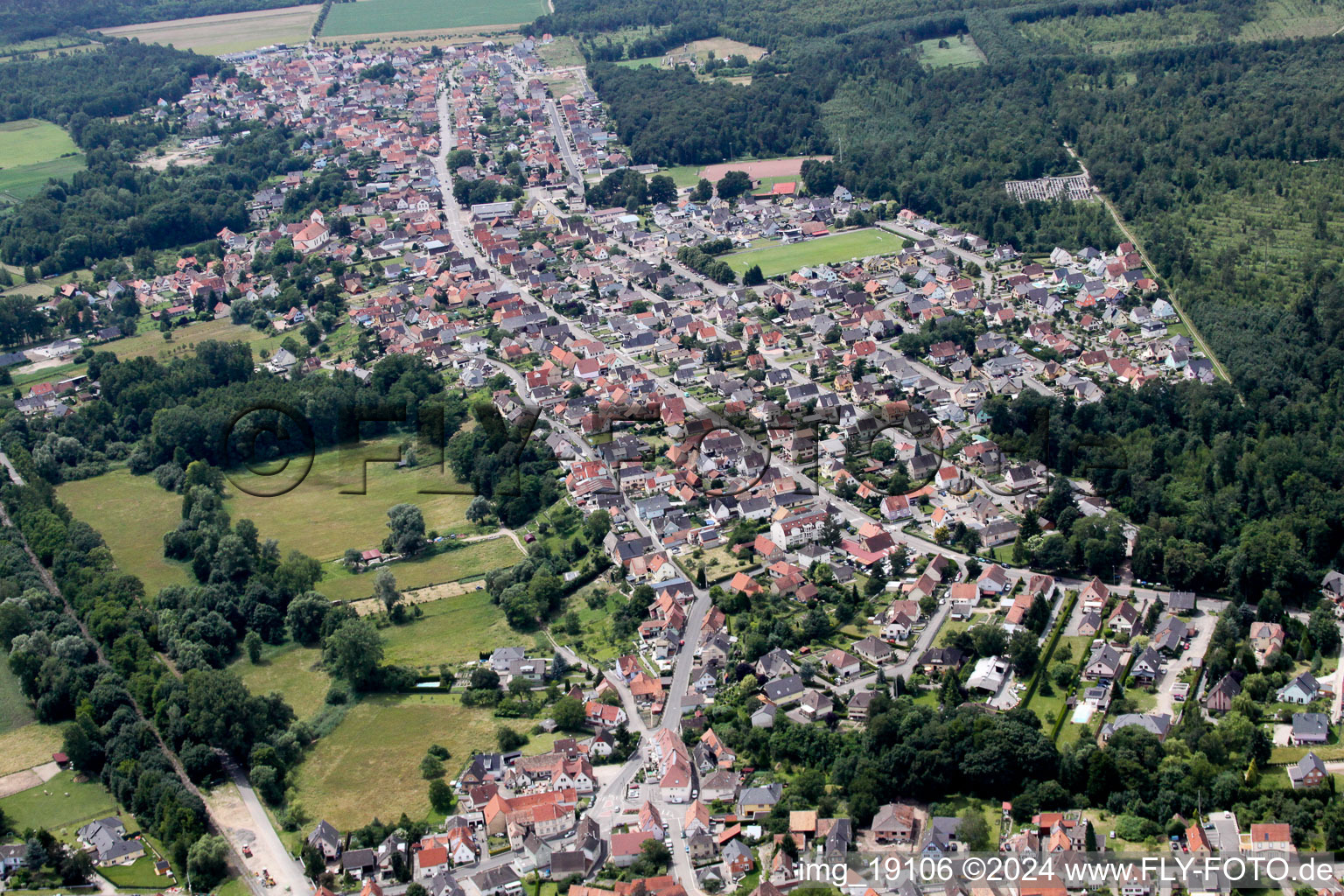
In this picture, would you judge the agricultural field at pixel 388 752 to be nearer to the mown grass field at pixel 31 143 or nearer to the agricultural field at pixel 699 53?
the mown grass field at pixel 31 143

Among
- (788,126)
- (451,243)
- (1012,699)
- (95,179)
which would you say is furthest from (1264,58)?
(95,179)

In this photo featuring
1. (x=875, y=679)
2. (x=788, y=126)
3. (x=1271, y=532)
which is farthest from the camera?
(x=788, y=126)

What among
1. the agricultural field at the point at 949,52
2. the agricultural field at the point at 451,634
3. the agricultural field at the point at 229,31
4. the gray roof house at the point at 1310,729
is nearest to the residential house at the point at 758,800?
the agricultural field at the point at 451,634

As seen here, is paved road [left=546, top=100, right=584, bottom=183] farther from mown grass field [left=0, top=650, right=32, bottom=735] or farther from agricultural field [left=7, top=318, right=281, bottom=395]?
mown grass field [left=0, top=650, right=32, bottom=735]

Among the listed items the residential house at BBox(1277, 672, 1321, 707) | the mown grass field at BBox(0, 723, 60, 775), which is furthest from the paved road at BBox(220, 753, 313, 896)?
the residential house at BBox(1277, 672, 1321, 707)

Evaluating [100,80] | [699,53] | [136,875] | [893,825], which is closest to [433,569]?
[136,875]

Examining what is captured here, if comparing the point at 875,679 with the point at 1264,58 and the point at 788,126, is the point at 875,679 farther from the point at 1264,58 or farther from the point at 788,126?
the point at 1264,58
